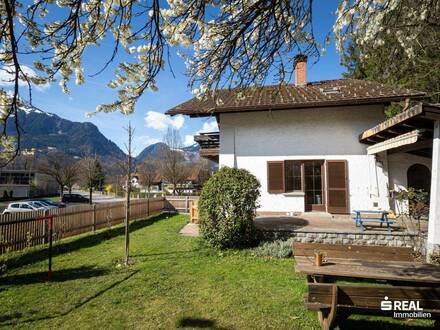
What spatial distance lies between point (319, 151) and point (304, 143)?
69 centimetres

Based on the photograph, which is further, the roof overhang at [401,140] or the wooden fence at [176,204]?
the wooden fence at [176,204]

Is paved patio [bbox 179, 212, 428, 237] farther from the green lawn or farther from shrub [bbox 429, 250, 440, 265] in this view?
shrub [bbox 429, 250, 440, 265]

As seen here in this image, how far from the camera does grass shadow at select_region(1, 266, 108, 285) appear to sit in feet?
19.8

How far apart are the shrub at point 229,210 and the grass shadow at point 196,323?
12.2 ft

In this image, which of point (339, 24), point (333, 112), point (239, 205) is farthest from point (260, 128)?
point (339, 24)

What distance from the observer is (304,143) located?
11.4 meters

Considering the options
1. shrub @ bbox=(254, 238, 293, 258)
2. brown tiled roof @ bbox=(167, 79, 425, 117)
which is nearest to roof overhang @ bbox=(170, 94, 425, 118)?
brown tiled roof @ bbox=(167, 79, 425, 117)

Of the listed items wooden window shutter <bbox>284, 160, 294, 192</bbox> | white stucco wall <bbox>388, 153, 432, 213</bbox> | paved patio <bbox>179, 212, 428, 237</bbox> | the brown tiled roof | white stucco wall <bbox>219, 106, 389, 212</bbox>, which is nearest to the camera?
paved patio <bbox>179, 212, 428, 237</bbox>

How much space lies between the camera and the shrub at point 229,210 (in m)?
7.86

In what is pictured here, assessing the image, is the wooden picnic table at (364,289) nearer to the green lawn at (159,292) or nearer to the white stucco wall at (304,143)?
the green lawn at (159,292)

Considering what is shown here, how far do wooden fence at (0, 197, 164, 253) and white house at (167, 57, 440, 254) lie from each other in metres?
5.79

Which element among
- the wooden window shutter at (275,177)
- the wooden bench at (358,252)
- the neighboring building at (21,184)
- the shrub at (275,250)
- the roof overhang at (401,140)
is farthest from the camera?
the neighboring building at (21,184)

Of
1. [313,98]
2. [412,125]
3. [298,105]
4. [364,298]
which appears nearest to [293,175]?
[298,105]

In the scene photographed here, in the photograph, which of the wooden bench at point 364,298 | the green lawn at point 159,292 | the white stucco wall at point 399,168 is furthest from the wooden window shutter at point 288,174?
the wooden bench at point 364,298
